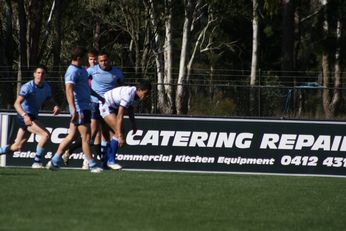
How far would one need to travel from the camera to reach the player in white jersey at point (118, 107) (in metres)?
15.8

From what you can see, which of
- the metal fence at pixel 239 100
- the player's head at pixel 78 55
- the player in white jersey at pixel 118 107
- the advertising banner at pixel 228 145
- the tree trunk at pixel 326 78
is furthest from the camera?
the tree trunk at pixel 326 78

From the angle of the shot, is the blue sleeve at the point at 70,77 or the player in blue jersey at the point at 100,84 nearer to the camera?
the blue sleeve at the point at 70,77

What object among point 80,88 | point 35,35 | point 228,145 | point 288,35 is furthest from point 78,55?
point 288,35

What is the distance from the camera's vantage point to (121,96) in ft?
52.7

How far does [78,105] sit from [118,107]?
843 mm

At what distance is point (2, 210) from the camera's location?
391 inches

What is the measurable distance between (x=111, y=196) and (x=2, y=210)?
1914 millimetres

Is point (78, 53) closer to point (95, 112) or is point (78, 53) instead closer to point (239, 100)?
point (95, 112)

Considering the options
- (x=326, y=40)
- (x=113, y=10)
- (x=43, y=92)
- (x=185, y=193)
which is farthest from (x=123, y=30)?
(x=185, y=193)

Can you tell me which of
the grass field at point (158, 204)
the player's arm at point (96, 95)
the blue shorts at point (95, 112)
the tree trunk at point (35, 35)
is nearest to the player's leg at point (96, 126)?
the blue shorts at point (95, 112)

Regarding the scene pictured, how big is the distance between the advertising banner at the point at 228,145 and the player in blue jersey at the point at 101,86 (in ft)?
8.95

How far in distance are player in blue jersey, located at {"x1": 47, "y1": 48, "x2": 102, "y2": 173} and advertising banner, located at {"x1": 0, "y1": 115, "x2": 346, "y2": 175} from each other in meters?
4.01

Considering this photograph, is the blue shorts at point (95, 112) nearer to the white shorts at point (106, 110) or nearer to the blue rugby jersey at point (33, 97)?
the white shorts at point (106, 110)

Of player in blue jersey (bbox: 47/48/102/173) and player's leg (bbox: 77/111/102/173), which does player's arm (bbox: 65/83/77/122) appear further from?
player's leg (bbox: 77/111/102/173)
